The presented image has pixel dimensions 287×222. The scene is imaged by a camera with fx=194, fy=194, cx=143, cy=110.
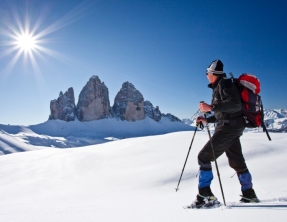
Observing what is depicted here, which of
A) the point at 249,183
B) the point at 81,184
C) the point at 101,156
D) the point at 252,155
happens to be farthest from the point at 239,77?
the point at 101,156

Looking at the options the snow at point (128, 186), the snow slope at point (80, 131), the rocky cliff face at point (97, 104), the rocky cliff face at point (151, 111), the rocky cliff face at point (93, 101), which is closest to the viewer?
the snow at point (128, 186)

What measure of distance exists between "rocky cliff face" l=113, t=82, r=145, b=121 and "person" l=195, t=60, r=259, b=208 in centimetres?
13901

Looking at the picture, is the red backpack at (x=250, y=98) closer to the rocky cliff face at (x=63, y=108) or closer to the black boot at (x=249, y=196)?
the black boot at (x=249, y=196)

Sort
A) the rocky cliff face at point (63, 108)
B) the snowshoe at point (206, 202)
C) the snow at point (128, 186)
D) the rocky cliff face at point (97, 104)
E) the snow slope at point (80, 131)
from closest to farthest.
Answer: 1. the snow at point (128, 186)
2. the snowshoe at point (206, 202)
3. the snow slope at point (80, 131)
4. the rocky cliff face at point (63, 108)
5. the rocky cliff face at point (97, 104)

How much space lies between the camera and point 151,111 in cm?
16275

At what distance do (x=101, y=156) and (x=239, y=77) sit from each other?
23.0ft

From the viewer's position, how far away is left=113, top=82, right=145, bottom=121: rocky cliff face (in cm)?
14238

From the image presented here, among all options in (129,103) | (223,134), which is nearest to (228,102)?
(223,134)

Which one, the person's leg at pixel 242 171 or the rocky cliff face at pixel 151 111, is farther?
the rocky cliff face at pixel 151 111

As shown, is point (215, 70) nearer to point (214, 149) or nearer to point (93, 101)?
point (214, 149)

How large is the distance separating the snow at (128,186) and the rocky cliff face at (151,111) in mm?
152202

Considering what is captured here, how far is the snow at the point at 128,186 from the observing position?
248cm

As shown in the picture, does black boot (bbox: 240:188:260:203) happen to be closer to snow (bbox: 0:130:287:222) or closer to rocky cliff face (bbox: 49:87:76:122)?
snow (bbox: 0:130:287:222)

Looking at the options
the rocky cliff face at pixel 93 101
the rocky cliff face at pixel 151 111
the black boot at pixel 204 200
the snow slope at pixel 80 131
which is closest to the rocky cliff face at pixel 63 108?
the snow slope at pixel 80 131
